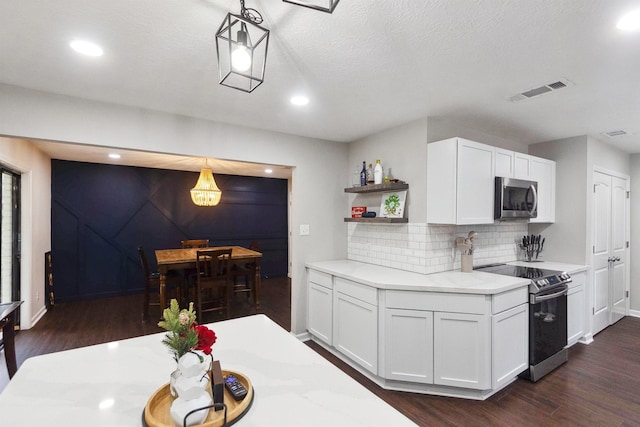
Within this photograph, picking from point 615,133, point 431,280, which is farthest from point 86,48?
point 615,133

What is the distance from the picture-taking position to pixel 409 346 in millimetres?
2463

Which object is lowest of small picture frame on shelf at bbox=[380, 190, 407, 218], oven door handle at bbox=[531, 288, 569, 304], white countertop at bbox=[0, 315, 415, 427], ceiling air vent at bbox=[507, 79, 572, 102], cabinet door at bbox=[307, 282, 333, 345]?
cabinet door at bbox=[307, 282, 333, 345]

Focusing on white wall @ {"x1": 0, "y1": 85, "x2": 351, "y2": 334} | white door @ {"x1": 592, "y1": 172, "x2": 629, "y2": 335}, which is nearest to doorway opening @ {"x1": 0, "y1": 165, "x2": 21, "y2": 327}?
white wall @ {"x1": 0, "y1": 85, "x2": 351, "y2": 334}

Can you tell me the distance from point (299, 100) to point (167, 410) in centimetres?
221

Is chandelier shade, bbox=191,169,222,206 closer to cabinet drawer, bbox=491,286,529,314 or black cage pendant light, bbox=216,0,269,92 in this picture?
black cage pendant light, bbox=216,0,269,92

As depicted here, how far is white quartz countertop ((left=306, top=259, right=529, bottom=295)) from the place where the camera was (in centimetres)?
236

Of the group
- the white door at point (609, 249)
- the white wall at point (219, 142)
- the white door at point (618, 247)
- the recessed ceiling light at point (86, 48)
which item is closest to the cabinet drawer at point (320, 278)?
the white wall at point (219, 142)

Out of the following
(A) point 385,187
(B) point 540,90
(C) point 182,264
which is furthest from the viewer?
(C) point 182,264

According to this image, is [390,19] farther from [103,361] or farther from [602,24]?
[103,361]

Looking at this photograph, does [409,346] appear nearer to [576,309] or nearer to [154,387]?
[154,387]

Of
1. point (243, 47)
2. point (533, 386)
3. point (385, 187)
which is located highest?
point (243, 47)

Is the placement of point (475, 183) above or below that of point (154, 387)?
above

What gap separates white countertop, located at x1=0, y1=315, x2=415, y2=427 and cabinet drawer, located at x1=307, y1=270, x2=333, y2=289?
5.42 feet

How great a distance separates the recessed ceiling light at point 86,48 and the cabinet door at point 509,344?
127 inches
